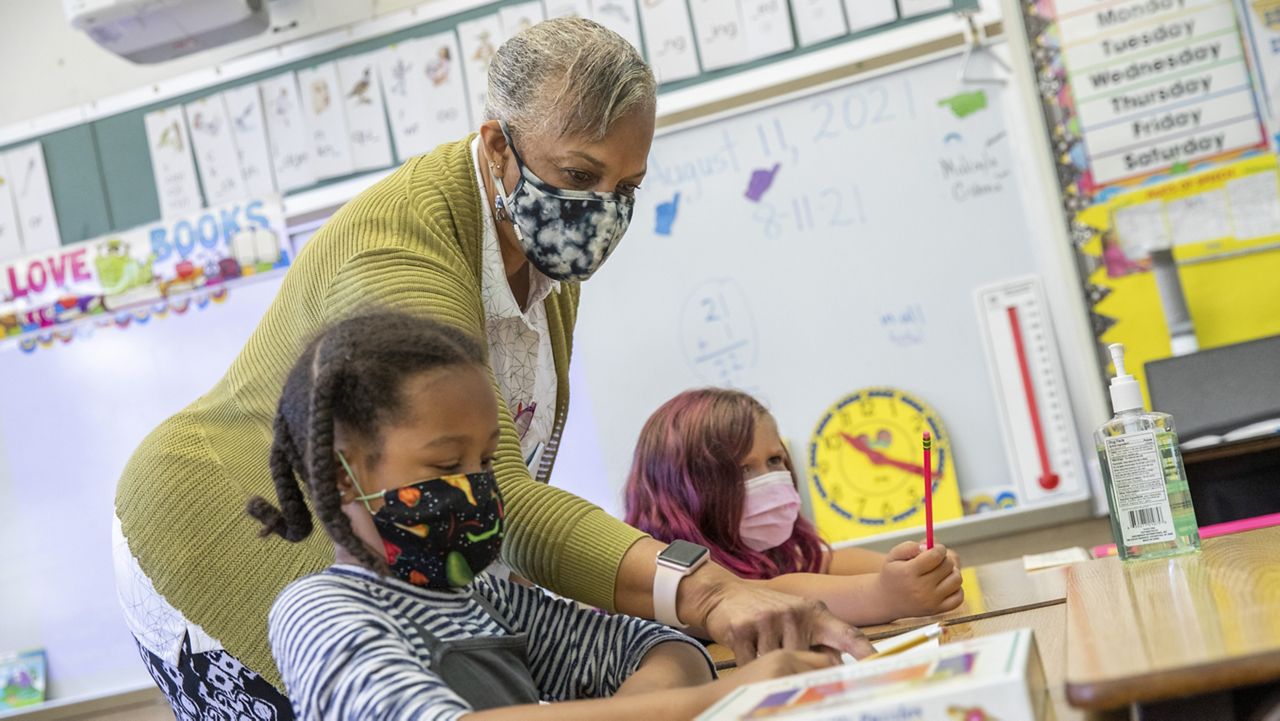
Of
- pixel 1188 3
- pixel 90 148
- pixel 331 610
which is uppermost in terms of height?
pixel 90 148

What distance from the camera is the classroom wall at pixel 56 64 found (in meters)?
2.94

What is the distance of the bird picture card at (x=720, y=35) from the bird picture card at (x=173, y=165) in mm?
1259

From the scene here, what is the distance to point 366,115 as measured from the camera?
2.82 meters

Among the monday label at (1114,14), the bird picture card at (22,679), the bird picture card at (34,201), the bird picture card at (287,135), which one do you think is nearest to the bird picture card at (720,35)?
the monday label at (1114,14)

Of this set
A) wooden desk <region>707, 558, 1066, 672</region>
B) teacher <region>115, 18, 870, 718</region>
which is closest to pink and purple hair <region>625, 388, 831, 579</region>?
wooden desk <region>707, 558, 1066, 672</region>

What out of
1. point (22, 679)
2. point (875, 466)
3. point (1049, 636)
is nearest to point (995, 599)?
point (1049, 636)

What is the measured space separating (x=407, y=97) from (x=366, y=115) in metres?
0.11

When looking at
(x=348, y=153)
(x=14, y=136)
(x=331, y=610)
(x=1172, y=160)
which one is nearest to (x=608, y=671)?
(x=331, y=610)

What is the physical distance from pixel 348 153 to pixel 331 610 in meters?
2.23

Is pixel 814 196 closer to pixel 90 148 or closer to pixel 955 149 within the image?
pixel 955 149

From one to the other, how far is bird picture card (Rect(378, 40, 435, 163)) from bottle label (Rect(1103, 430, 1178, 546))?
1.93 meters

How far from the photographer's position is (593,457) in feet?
8.73

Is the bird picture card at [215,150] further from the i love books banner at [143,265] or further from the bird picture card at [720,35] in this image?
the bird picture card at [720,35]

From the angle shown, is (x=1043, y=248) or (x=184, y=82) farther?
(x=184, y=82)
